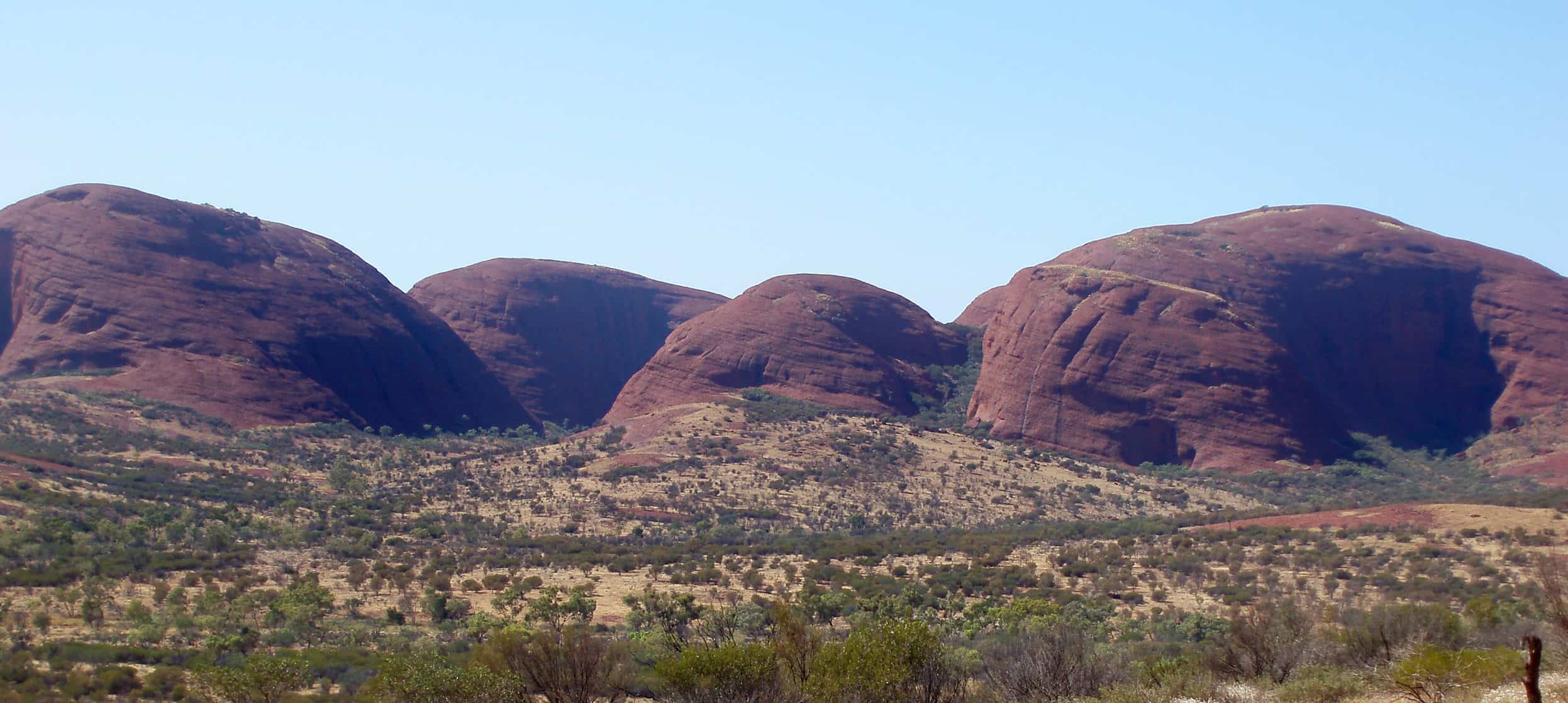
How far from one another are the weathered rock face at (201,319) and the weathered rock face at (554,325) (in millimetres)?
14680

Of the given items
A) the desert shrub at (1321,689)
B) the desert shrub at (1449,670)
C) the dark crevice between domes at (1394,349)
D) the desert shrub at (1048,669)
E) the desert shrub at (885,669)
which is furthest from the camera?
the dark crevice between domes at (1394,349)

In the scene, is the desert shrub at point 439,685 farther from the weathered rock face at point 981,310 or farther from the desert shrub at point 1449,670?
the weathered rock face at point 981,310

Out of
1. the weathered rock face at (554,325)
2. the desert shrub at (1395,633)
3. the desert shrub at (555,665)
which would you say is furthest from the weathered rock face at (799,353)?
the desert shrub at (555,665)

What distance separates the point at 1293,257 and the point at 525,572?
6729 cm

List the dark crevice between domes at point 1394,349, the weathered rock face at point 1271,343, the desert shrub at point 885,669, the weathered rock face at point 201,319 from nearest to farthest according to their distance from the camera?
the desert shrub at point 885,669
the weathered rock face at point 1271,343
the weathered rock face at point 201,319
the dark crevice between domes at point 1394,349

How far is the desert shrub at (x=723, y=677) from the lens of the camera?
14062 millimetres

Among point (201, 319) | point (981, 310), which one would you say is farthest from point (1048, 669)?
point (981, 310)

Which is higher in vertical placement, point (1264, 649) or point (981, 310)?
point (981, 310)

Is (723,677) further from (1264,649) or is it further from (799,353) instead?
(799,353)

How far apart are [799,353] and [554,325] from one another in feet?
144

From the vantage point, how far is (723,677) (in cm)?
1409

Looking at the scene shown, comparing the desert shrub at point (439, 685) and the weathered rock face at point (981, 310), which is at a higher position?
the weathered rock face at point (981, 310)

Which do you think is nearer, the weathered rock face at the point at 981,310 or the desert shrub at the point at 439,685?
the desert shrub at the point at 439,685

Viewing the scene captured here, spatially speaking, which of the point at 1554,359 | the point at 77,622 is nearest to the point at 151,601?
the point at 77,622
